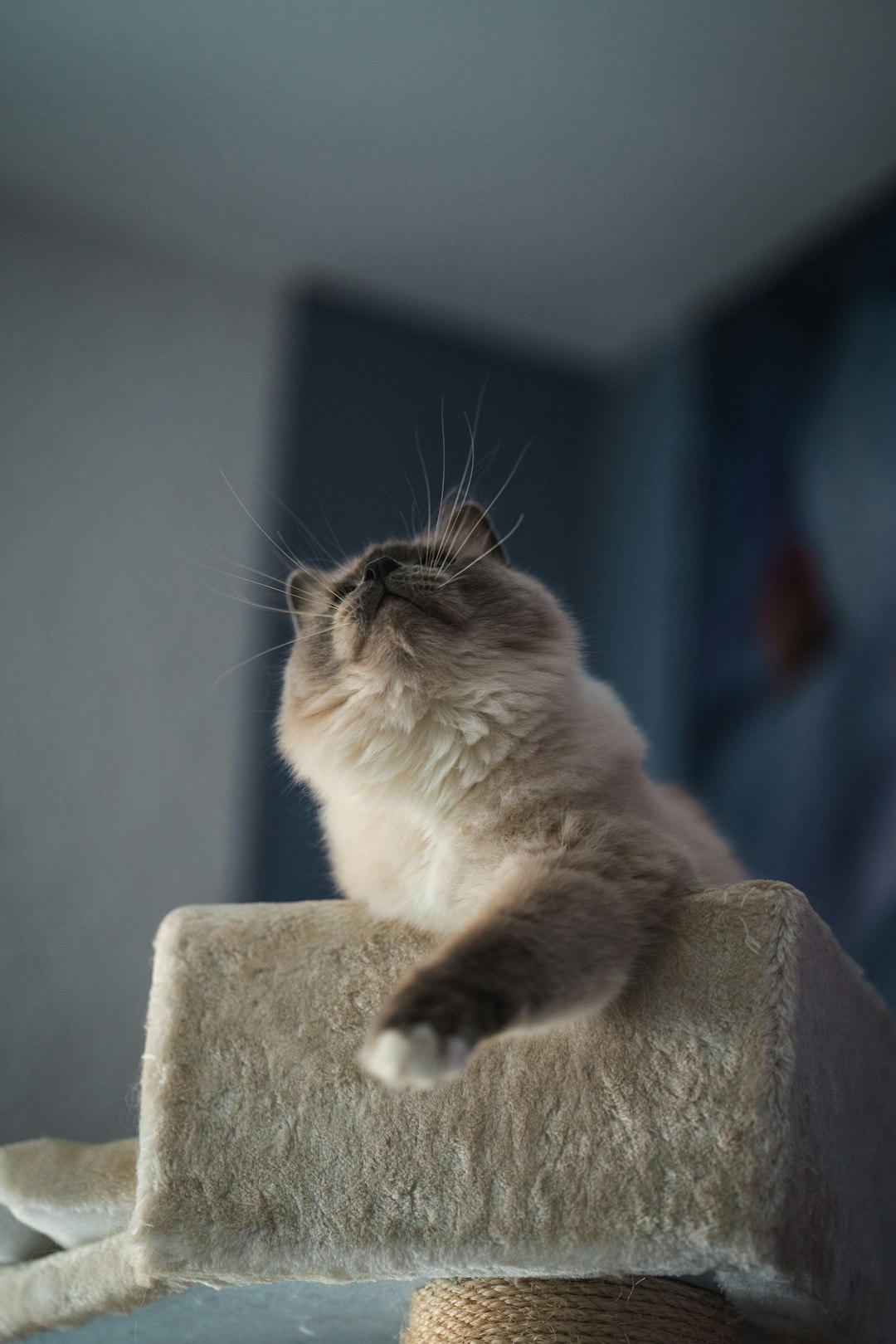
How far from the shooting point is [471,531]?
1.71 meters

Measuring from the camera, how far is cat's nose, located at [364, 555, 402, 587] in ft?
5.09

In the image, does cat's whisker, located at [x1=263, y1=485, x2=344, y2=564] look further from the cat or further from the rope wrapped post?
the rope wrapped post

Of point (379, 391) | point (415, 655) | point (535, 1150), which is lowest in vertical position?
point (535, 1150)

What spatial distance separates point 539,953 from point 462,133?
2.57 metres

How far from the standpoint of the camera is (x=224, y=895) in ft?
10.4

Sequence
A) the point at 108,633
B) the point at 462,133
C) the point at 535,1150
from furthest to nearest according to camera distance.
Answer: the point at 108,633, the point at 462,133, the point at 535,1150

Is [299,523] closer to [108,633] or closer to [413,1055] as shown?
[108,633]

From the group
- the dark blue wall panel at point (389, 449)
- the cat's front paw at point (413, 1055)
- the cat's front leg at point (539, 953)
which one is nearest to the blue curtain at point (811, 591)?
the dark blue wall panel at point (389, 449)

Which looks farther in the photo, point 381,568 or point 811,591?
point 811,591

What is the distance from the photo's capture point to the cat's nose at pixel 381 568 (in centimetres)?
155

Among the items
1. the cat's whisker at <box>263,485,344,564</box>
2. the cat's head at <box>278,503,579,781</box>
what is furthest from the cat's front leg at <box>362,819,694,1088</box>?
the cat's whisker at <box>263,485,344,564</box>

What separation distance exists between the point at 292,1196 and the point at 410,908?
0.34 m

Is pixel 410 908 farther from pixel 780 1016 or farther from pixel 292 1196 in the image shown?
pixel 780 1016

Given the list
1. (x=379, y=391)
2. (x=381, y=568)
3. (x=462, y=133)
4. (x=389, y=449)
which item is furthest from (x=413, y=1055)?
(x=379, y=391)
